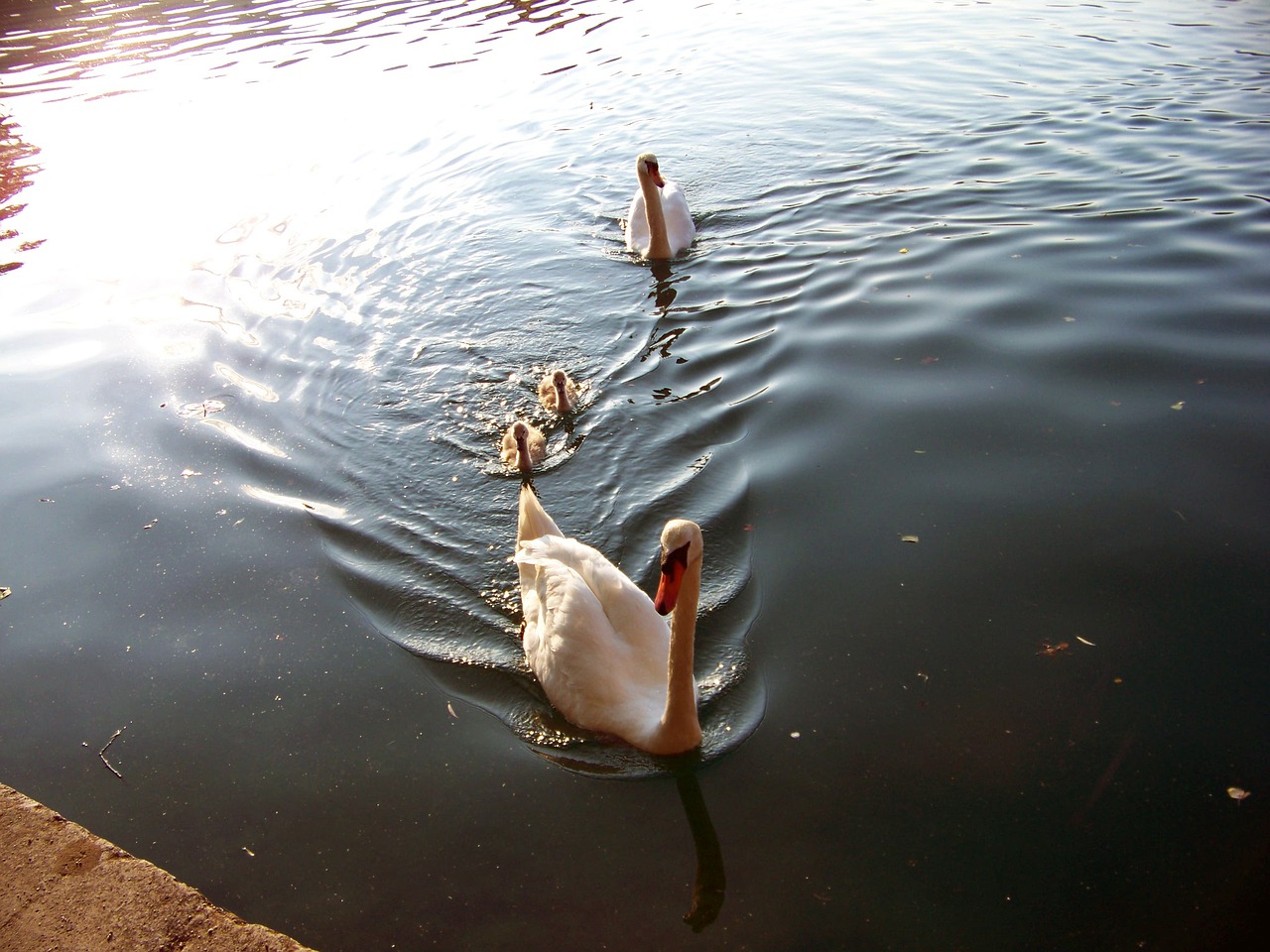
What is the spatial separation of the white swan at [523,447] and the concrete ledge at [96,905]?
11.9ft

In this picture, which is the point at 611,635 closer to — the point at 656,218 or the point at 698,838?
the point at 698,838

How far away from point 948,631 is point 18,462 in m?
7.52

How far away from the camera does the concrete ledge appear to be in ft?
11.9

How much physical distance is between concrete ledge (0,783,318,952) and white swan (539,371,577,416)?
4487 mm

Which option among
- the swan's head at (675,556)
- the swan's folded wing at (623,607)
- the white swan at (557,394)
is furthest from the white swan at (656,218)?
the swan's head at (675,556)

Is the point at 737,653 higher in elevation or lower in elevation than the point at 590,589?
lower

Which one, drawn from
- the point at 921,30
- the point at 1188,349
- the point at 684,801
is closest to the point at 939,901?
the point at 684,801

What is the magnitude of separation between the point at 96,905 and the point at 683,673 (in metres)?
2.66

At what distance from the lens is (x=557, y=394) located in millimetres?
7539

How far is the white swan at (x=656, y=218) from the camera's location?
32.0 ft

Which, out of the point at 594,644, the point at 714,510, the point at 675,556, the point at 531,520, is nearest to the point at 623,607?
the point at 594,644

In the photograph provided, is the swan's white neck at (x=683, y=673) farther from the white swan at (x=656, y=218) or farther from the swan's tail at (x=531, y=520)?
the white swan at (x=656, y=218)

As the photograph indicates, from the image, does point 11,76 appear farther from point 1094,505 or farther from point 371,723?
point 1094,505

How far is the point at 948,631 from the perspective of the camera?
17.3 feet
